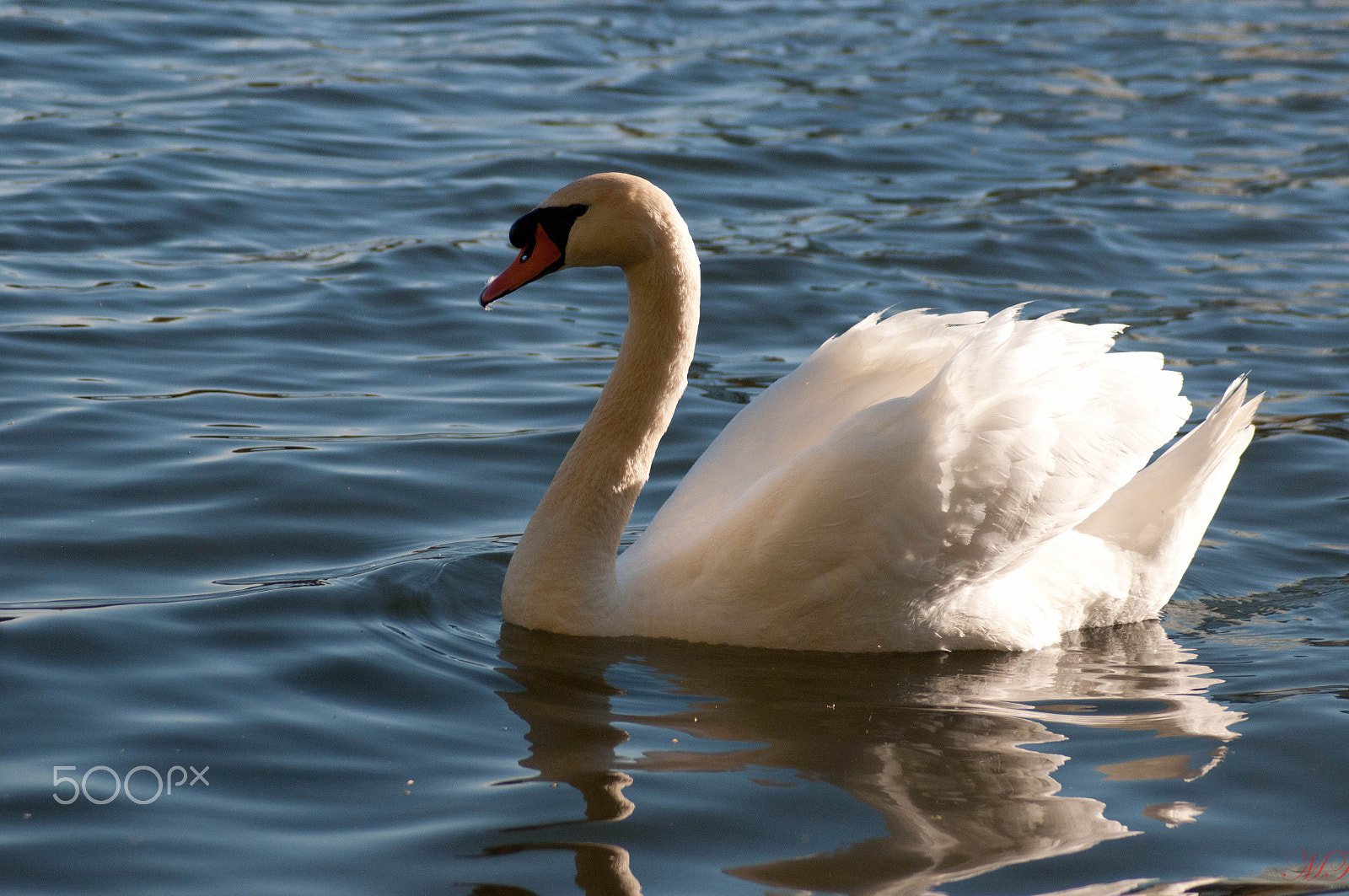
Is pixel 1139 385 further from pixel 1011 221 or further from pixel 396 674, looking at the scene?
pixel 1011 221

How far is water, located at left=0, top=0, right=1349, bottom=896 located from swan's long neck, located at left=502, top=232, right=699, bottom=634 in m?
0.15

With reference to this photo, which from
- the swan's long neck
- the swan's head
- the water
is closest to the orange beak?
the swan's head

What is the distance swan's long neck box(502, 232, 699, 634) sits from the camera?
531 cm

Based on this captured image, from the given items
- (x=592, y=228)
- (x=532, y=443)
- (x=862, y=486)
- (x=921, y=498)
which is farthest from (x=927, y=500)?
(x=532, y=443)

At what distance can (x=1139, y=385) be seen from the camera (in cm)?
561

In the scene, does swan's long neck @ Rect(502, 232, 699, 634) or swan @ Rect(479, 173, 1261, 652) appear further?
swan's long neck @ Rect(502, 232, 699, 634)

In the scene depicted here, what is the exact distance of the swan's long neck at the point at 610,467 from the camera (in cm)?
531

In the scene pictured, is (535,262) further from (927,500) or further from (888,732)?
(888,732)

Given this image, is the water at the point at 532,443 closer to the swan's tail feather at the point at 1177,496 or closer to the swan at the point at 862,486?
the swan at the point at 862,486

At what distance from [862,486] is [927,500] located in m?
0.21

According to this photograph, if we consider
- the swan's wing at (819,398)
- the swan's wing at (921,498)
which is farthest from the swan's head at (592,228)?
the swan's wing at (921,498)

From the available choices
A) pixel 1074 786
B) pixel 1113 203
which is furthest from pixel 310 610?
pixel 1113 203

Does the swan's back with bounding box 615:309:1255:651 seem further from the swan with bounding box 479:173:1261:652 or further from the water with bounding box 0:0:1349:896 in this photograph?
the water with bounding box 0:0:1349:896

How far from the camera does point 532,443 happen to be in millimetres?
7121
